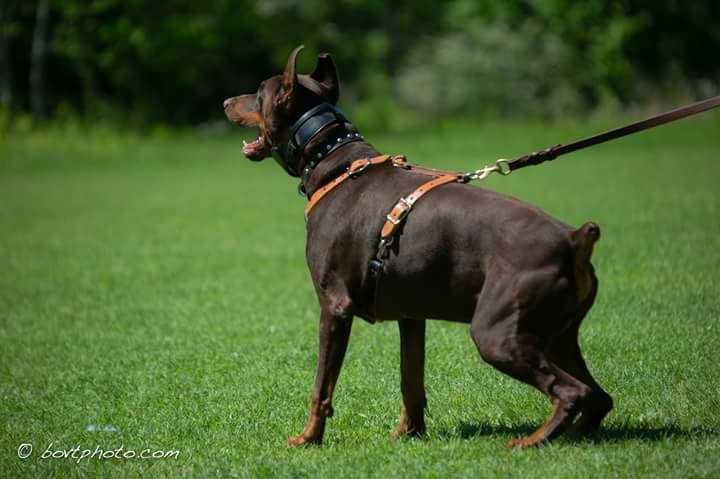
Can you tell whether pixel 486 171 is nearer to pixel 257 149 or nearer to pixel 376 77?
pixel 257 149

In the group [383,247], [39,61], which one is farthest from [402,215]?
[39,61]

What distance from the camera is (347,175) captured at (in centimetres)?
605

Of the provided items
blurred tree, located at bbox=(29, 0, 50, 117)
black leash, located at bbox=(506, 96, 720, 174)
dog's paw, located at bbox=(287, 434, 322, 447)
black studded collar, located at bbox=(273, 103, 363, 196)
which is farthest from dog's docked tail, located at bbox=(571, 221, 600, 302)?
blurred tree, located at bbox=(29, 0, 50, 117)

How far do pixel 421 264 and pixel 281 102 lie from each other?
132 cm

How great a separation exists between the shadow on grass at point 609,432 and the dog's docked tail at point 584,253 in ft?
3.00

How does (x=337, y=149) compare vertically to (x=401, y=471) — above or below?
above

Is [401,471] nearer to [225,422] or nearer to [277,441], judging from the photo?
[277,441]

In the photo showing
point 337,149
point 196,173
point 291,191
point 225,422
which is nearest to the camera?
point 337,149

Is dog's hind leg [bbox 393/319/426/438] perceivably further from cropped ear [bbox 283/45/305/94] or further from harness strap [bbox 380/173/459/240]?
cropped ear [bbox 283/45/305/94]

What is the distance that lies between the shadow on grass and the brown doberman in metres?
0.12

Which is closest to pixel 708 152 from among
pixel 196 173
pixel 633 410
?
pixel 196 173

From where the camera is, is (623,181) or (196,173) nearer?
(623,181)

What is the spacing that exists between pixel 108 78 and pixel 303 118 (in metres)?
39.7

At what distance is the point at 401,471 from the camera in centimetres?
534
